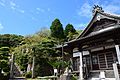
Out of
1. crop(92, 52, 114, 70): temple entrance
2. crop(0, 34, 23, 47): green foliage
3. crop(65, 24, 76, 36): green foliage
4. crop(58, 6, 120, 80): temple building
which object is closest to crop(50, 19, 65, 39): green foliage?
crop(65, 24, 76, 36): green foliage

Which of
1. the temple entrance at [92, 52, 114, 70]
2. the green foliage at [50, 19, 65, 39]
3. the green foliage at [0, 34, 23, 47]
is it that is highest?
the green foliage at [50, 19, 65, 39]

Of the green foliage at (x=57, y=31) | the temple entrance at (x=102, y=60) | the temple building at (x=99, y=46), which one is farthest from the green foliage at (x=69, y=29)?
the temple entrance at (x=102, y=60)

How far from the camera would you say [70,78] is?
16.0m

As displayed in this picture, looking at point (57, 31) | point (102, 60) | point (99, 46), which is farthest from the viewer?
point (57, 31)

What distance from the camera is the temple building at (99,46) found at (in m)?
14.1

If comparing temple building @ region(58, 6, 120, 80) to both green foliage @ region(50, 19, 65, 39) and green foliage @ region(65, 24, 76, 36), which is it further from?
green foliage @ region(65, 24, 76, 36)

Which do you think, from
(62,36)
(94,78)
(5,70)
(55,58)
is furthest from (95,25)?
(62,36)

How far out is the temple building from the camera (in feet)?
46.2

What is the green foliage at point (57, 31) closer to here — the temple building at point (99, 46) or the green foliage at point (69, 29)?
the green foliage at point (69, 29)

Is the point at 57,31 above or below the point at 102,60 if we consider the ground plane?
above

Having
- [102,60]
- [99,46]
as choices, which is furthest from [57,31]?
[99,46]

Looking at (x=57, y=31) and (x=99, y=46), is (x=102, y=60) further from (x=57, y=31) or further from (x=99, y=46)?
(x=57, y=31)

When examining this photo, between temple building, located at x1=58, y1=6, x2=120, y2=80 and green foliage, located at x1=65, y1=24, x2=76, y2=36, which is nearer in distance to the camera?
temple building, located at x1=58, y1=6, x2=120, y2=80

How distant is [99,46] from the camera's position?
15.7m
